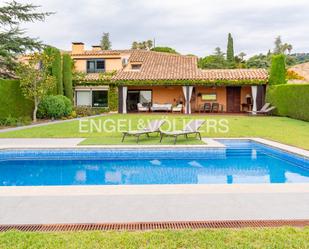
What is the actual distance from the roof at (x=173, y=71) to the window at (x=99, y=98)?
107 inches

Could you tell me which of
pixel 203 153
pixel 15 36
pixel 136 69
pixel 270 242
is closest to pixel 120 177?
pixel 203 153

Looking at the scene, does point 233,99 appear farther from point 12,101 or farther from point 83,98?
point 12,101

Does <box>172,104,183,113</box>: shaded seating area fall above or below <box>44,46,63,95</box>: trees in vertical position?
below

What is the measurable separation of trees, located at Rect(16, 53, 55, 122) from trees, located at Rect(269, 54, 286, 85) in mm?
16940

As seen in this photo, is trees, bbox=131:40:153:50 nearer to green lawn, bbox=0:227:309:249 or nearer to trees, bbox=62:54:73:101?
trees, bbox=62:54:73:101

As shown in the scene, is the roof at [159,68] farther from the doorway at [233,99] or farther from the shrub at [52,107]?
the shrub at [52,107]

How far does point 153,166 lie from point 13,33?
60.7 ft

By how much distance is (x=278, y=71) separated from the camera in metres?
26.5

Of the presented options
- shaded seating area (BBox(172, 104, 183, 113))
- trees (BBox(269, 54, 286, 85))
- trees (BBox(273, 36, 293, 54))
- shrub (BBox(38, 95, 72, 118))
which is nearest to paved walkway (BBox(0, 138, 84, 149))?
shrub (BBox(38, 95, 72, 118))

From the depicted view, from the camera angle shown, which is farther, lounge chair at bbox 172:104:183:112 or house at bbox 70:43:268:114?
lounge chair at bbox 172:104:183:112

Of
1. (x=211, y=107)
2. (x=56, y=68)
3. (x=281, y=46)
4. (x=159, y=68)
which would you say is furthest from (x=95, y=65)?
(x=281, y=46)

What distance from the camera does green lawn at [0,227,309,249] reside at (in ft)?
11.4

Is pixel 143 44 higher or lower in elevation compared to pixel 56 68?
higher

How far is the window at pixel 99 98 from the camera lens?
1268 inches
